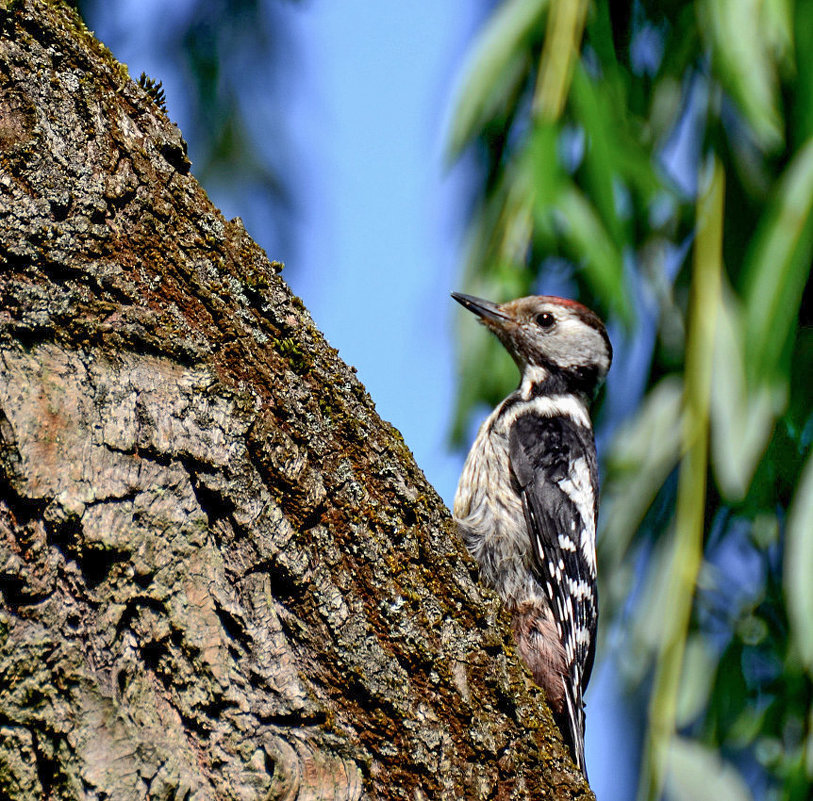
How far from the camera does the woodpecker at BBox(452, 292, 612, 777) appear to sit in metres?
2.34

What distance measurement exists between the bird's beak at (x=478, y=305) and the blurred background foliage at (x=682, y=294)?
4 cm

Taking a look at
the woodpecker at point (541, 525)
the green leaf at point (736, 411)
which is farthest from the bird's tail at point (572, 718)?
the green leaf at point (736, 411)

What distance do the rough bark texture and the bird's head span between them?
1703 mm

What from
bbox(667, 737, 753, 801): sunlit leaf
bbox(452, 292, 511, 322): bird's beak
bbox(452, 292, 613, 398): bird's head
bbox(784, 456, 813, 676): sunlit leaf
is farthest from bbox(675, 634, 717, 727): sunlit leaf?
bbox(452, 292, 511, 322): bird's beak

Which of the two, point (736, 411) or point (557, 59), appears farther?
point (557, 59)

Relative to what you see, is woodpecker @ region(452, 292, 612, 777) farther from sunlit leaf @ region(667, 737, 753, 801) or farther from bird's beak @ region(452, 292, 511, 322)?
sunlit leaf @ region(667, 737, 753, 801)

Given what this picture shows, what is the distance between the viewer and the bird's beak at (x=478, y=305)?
9.07 feet

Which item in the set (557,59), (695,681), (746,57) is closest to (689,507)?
(695,681)

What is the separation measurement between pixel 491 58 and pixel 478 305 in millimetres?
656

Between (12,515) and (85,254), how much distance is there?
12.4 inches

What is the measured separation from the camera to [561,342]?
3.04m

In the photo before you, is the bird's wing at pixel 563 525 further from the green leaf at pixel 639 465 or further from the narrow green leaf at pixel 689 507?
the narrow green leaf at pixel 689 507

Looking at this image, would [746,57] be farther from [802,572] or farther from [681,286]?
[802,572]

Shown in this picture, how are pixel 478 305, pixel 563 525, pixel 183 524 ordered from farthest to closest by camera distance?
pixel 478 305
pixel 563 525
pixel 183 524
